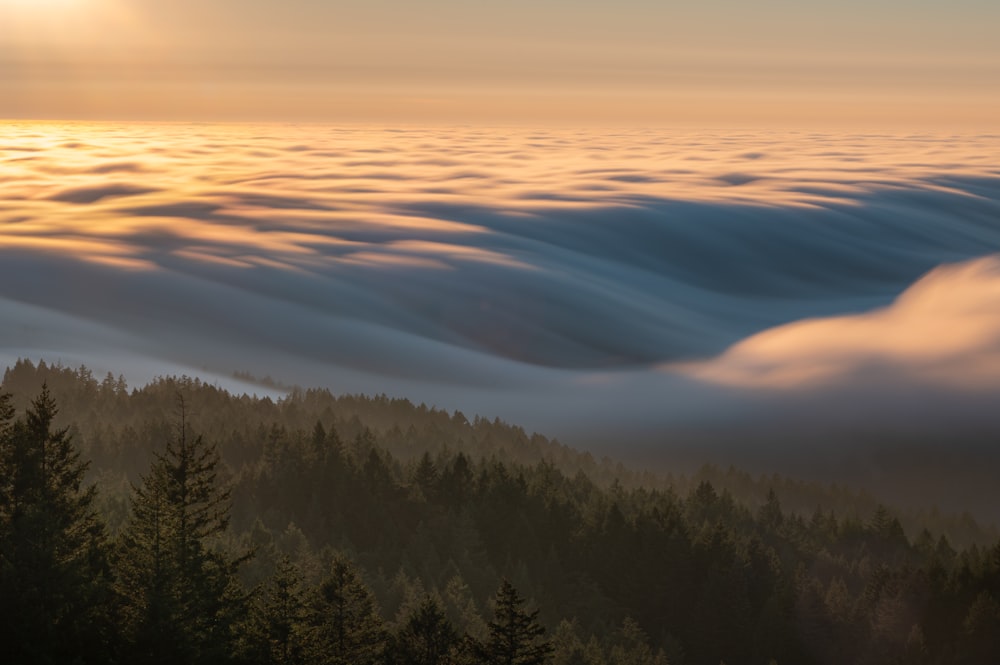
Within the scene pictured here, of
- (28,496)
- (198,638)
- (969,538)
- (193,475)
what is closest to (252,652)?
(198,638)

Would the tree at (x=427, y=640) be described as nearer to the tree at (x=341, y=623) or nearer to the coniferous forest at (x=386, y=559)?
the coniferous forest at (x=386, y=559)

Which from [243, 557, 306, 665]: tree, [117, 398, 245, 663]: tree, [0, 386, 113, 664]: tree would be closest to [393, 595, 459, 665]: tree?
[243, 557, 306, 665]: tree

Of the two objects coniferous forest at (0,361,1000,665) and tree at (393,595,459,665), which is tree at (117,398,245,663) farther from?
tree at (393,595,459,665)

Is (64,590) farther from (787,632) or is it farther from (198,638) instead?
(787,632)

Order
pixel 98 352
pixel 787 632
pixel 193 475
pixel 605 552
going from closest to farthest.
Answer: pixel 193 475 → pixel 787 632 → pixel 605 552 → pixel 98 352

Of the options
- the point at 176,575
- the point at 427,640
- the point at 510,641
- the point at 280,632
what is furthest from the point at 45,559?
the point at 510,641

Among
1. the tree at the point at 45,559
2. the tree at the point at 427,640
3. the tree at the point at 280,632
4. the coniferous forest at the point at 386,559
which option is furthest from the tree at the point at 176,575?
the tree at the point at 427,640
